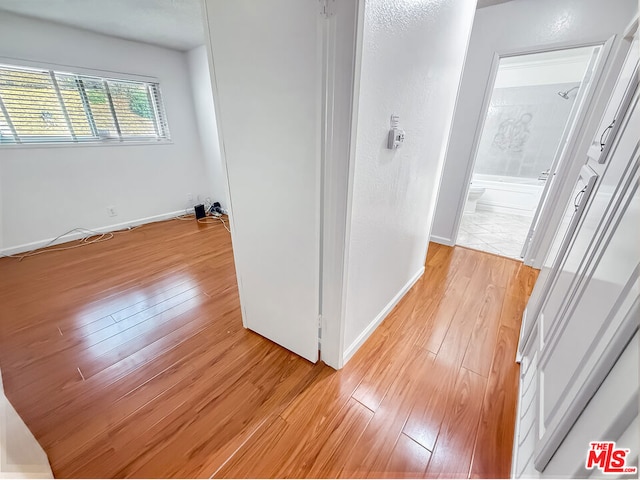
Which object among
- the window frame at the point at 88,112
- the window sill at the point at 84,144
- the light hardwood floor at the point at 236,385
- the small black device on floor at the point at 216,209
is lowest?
the light hardwood floor at the point at 236,385

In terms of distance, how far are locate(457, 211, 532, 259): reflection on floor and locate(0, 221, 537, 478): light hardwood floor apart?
888 mm

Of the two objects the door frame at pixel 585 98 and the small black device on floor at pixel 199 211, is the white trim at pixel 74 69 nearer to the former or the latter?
the small black device on floor at pixel 199 211

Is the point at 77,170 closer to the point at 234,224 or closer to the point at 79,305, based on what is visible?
the point at 79,305

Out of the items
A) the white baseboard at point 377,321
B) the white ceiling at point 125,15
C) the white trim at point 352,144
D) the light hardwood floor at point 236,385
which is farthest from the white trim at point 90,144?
the white baseboard at point 377,321

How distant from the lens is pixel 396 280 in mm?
1896

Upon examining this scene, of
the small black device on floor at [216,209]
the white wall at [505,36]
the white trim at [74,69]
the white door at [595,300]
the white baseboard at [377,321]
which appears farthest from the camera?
the small black device on floor at [216,209]

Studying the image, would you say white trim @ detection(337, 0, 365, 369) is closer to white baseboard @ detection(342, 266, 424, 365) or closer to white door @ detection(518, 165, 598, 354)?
white baseboard @ detection(342, 266, 424, 365)

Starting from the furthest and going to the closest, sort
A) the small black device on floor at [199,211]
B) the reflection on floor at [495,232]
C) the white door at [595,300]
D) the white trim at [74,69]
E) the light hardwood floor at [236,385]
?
the small black device on floor at [199,211]
the reflection on floor at [495,232]
the white trim at [74,69]
the light hardwood floor at [236,385]
the white door at [595,300]

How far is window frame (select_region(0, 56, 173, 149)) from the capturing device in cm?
252

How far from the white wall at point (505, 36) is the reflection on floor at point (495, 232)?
1.50ft

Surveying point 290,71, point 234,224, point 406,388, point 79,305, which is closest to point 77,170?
point 79,305

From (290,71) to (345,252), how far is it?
0.76 meters

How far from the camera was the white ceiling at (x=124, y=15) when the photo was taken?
2.17 meters

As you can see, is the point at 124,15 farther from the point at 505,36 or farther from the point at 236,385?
the point at 505,36
